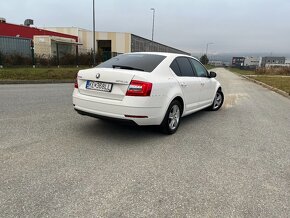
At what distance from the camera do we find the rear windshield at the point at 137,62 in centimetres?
441

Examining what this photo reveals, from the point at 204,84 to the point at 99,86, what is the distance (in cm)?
292

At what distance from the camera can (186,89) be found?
5.10m

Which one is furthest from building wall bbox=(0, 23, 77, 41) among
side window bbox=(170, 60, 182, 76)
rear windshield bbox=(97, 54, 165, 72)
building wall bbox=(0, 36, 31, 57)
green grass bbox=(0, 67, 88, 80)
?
side window bbox=(170, 60, 182, 76)

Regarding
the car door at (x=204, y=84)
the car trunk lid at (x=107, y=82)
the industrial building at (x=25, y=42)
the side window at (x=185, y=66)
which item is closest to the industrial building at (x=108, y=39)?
the industrial building at (x=25, y=42)

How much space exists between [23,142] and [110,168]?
177 cm

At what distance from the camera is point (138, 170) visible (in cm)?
325

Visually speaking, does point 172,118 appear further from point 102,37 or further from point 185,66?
point 102,37

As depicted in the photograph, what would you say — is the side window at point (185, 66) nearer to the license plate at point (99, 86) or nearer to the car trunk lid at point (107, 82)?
the car trunk lid at point (107, 82)

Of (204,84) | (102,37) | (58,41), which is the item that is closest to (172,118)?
(204,84)

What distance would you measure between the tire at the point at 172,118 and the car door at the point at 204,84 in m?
1.28

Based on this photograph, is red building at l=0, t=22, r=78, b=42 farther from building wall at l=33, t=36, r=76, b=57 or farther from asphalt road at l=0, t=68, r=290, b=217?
asphalt road at l=0, t=68, r=290, b=217

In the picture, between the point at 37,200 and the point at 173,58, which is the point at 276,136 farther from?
the point at 37,200

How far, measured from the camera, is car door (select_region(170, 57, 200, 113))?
4.96 meters

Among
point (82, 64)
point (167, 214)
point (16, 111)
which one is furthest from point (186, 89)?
point (82, 64)
